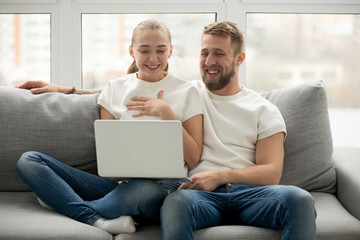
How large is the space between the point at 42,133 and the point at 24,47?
117 centimetres

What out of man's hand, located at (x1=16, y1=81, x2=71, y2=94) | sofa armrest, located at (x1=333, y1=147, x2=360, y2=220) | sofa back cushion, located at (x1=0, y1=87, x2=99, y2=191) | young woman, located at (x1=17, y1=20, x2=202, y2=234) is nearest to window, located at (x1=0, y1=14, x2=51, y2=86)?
man's hand, located at (x1=16, y1=81, x2=71, y2=94)

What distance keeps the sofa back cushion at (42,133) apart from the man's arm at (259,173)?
0.54m

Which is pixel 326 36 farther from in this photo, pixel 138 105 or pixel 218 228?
pixel 218 228

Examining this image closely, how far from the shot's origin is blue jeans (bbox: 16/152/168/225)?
1.66 m

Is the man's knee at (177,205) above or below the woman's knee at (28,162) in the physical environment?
below

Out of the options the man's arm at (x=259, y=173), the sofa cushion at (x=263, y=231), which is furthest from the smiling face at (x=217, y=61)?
the sofa cushion at (x=263, y=231)

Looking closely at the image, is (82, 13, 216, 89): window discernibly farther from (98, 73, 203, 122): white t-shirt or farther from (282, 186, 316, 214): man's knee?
(282, 186, 316, 214): man's knee

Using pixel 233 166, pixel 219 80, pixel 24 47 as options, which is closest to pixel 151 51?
pixel 219 80

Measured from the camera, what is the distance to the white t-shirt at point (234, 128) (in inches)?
74.7

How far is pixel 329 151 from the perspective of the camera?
2070mm

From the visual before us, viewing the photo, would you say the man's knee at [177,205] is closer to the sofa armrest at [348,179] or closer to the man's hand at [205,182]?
the man's hand at [205,182]

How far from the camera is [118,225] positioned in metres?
1.65

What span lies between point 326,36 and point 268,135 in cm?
141

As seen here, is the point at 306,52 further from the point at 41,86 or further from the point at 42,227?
the point at 42,227
